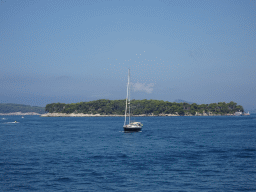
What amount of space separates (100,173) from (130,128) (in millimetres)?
54475

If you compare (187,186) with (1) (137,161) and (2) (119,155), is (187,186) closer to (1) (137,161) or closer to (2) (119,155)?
(1) (137,161)

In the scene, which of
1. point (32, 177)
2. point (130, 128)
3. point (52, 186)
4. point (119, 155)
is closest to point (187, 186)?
point (52, 186)

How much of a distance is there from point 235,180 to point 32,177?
20.5 meters

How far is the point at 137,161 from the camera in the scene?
38500mm

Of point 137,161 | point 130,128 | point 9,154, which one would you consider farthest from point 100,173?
point 130,128

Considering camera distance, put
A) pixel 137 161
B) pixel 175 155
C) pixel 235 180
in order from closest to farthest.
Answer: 1. pixel 235 180
2. pixel 137 161
3. pixel 175 155

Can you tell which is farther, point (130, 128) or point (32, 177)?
point (130, 128)

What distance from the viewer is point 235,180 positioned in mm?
27641

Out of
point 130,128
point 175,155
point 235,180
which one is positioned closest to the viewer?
point 235,180

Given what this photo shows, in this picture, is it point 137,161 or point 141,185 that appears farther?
point 137,161

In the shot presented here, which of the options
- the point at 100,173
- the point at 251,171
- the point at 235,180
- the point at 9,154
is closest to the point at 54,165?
the point at 100,173

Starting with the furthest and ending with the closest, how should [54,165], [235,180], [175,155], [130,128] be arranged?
[130,128]
[175,155]
[54,165]
[235,180]

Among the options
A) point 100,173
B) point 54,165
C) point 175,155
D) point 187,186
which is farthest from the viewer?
point 175,155

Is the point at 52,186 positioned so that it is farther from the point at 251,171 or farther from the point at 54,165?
the point at 251,171
